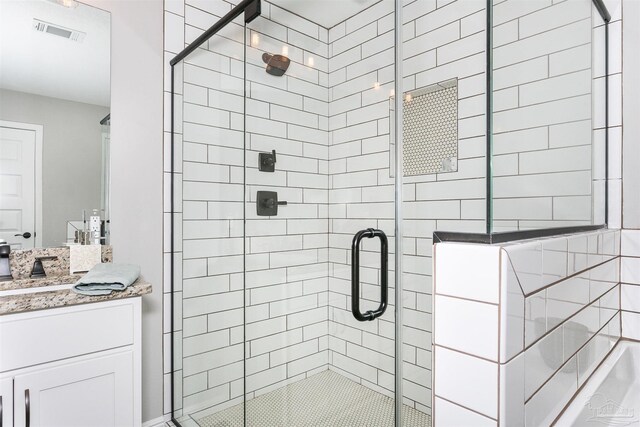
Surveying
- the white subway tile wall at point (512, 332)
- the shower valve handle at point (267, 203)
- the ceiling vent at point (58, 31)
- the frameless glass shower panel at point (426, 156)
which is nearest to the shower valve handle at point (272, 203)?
the shower valve handle at point (267, 203)

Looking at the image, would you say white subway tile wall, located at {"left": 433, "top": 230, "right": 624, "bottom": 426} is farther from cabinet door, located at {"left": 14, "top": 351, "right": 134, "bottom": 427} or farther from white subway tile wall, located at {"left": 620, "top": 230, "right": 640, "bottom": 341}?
cabinet door, located at {"left": 14, "top": 351, "right": 134, "bottom": 427}

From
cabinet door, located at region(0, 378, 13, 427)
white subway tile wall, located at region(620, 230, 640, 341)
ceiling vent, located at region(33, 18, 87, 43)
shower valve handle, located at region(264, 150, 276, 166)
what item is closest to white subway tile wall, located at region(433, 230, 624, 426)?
white subway tile wall, located at region(620, 230, 640, 341)

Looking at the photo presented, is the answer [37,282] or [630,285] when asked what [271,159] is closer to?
[37,282]

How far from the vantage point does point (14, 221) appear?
161cm

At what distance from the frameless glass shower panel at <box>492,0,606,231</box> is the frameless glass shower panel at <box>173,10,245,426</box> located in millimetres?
1052

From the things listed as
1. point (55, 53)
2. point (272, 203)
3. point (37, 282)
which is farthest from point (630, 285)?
point (55, 53)

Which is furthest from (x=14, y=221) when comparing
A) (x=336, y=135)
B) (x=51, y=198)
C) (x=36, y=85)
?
(x=336, y=135)

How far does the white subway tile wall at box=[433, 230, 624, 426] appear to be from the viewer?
699 millimetres

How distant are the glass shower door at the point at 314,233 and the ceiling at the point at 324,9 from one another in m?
0.04

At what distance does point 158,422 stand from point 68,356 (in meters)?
0.90

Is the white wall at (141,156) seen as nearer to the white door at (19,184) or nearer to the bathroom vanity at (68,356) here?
the white door at (19,184)

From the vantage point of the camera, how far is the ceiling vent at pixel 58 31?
5.48 ft

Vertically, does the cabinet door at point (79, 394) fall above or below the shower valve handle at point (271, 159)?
below

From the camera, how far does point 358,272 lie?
1255 mm
